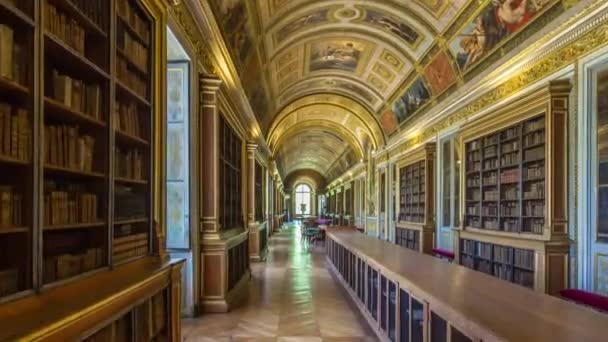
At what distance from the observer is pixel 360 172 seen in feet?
81.0

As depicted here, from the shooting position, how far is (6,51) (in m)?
2.12

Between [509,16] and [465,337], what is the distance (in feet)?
20.8

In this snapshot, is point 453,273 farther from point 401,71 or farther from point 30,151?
point 401,71

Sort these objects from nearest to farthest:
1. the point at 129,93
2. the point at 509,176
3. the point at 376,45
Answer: the point at 129,93 < the point at 509,176 < the point at 376,45

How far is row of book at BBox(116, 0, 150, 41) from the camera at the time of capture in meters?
3.44

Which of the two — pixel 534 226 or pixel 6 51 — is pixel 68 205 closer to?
pixel 6 51

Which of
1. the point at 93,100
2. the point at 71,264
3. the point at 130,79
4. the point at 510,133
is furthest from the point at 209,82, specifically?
the point at 510,133

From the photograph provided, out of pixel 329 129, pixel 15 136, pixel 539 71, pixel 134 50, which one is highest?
pixel 329 129

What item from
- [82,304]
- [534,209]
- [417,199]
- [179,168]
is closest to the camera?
[82,304]

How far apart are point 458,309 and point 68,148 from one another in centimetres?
253

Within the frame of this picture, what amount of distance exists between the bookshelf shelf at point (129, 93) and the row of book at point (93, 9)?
0.42 m

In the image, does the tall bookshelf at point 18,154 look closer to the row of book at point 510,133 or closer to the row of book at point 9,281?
the row of book at point 9,281

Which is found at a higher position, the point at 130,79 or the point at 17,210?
the point at 130,79

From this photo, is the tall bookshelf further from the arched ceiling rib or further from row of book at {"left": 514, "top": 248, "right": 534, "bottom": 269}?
the arched ceiling rib
